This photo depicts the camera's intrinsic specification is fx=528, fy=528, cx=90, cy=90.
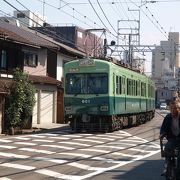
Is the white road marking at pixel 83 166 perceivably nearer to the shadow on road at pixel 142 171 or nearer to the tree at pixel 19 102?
the shadow on road at pixel 142 171

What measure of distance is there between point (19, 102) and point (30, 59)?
838 cm

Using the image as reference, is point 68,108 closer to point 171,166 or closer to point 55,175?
point 55,175

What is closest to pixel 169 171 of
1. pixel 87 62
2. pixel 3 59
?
pixel 87 62

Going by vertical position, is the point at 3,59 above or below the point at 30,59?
below

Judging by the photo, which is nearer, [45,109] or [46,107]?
[45,109]

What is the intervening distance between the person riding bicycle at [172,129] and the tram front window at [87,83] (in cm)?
1559

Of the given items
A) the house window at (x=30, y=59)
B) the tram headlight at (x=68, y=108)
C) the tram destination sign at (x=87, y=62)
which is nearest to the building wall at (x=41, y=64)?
the house window at (x=30, y=59)

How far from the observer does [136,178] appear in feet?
38.3

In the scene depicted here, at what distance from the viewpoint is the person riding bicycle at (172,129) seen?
32.5 ft

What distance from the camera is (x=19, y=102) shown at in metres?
26.6

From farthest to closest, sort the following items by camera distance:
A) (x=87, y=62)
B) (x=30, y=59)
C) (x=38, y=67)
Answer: (x=38, y=67) < (x=30, y=59) < (x=87, y=62)

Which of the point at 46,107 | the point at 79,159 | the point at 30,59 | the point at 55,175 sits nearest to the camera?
the point at 55,175

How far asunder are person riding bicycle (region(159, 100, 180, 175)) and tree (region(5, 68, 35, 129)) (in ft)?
55.8

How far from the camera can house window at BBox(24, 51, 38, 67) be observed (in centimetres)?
3392
